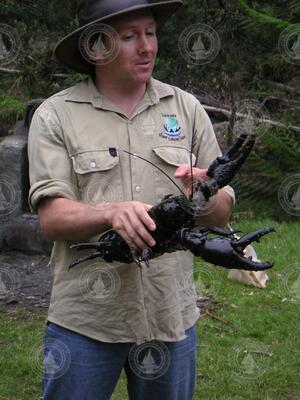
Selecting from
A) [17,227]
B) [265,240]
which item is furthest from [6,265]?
[265,240]

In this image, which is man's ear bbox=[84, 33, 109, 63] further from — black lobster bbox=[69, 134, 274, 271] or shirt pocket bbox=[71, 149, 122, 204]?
black lobster bbox=[69, 134, 274, 271]

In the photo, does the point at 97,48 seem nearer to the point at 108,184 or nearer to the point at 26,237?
the point at 108,184

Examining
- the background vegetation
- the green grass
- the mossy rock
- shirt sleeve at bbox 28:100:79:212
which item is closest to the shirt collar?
shirt sleeve at bbox 28:100:79:212

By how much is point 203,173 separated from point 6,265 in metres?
4.71

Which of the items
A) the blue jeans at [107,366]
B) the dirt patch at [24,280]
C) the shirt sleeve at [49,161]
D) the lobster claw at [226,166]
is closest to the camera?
the lobster claw at [226,166]

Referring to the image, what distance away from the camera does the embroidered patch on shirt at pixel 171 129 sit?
2.59 meters

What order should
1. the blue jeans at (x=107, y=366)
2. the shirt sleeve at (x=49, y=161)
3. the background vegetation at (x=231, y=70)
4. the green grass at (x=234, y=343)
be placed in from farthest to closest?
the background vegetation at (x=231, y=70) < the green grass at (x=234, y=343) < the blue jeans at (x=107, y=366) < the shirt sleeve at (x=49, y=161)

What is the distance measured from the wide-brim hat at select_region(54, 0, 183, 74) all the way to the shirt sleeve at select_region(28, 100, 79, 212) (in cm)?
25

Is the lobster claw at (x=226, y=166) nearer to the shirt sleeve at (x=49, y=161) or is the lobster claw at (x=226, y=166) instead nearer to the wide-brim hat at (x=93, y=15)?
the shirt sleeve at (x=49, y=161)

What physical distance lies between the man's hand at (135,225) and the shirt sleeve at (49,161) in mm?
351

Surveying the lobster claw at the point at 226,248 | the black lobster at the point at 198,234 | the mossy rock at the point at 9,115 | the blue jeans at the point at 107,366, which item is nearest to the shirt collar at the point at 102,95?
the black lobster at the point at 198,234

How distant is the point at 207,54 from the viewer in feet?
31.2

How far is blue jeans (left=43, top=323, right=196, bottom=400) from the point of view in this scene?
252cm

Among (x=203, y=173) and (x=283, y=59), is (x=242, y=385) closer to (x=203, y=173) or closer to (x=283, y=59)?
(x=203, y=173)
